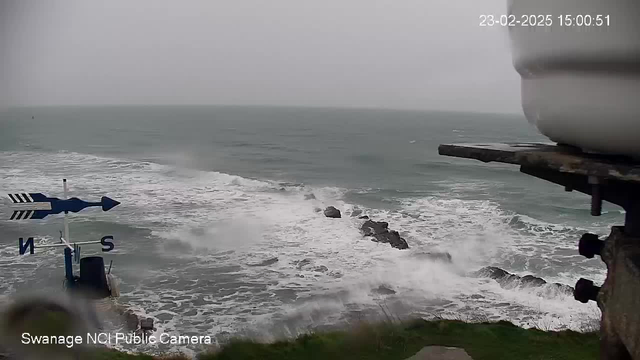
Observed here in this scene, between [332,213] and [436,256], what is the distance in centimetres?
729

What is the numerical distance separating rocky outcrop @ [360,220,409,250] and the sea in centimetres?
41

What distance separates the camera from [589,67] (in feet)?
5.58

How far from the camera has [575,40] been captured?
1691mm

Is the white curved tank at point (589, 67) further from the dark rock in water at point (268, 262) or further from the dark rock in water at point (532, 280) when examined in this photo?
the dark rock in water at point (268, 262)

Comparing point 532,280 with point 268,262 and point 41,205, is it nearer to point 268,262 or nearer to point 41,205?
point 268,262

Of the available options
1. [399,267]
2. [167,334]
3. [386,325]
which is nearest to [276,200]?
[399,267]

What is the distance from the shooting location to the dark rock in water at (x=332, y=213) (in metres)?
23.4

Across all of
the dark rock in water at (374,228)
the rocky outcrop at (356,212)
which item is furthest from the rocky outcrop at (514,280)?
the rocky outcrop at (356,212)

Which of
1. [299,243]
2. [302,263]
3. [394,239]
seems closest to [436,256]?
[394,239]

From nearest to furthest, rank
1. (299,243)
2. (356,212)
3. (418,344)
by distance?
(418,344), (299,243), (356,212)

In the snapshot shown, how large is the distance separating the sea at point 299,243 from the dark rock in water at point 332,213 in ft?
1.26

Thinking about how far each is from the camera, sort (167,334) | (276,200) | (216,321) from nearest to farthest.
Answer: (167,334), (216,321), (276,200)

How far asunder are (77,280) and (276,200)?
22067 millimetres

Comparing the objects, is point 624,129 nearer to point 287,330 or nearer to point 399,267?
point 287,330
